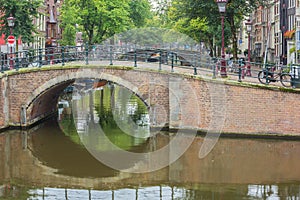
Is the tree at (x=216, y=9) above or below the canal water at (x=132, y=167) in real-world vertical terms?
above

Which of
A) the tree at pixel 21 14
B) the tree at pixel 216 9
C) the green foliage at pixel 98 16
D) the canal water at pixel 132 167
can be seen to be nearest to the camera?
the canal water at pixel 132 167

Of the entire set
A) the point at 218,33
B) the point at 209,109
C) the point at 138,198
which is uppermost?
the point at 218,33

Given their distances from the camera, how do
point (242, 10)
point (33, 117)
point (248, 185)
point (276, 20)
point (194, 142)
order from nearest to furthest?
point (248, 185)
point (194, 142)
point (33, 117)
point (242, 10)
point (276, 20)

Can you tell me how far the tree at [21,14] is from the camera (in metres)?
34.6

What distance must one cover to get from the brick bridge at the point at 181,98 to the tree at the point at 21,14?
9.73 m

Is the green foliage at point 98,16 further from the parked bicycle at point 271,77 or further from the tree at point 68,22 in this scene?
the parked bicycle at point 271,77

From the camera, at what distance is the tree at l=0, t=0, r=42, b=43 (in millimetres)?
34562

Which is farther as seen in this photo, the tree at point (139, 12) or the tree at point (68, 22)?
the tree at point (139, 12)

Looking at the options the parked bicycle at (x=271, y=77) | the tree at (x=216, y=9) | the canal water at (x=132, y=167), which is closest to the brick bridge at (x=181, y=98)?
the parked bicycle at (x=271, y=77)

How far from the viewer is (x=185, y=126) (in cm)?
2311

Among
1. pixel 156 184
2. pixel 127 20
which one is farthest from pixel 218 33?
pixel 156 184

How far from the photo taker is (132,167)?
18078mm

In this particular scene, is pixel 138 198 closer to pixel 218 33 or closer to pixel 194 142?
pixel 194 142

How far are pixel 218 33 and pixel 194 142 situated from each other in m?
22.3
